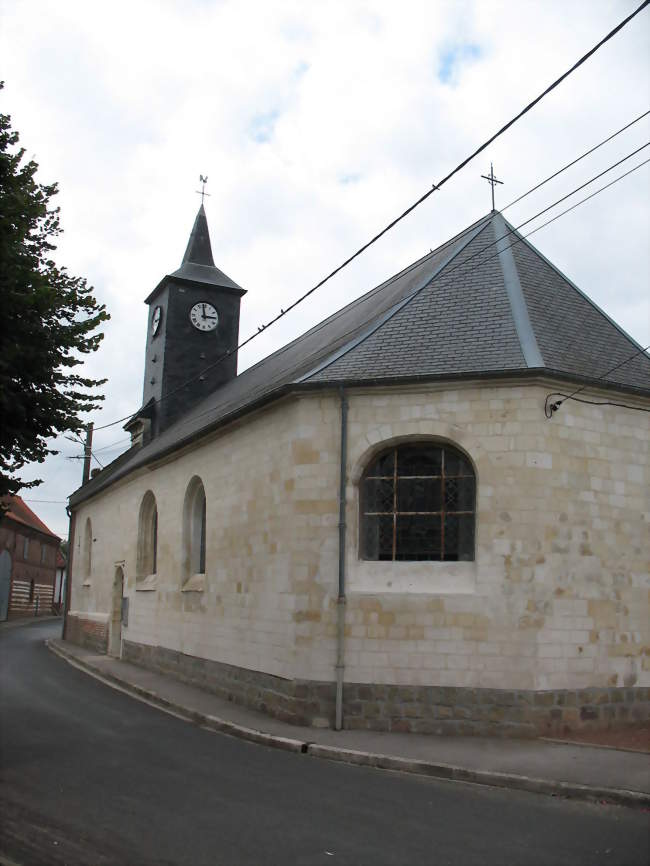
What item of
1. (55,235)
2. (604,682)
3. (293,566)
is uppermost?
(55,235)

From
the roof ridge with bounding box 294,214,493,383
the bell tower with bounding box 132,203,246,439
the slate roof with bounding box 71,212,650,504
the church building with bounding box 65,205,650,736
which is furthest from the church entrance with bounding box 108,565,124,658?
the roof ridge with bounding box 294,214,493,383

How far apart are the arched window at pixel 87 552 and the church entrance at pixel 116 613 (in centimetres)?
465

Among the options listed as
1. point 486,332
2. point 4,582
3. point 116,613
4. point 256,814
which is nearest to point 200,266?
point 116,613

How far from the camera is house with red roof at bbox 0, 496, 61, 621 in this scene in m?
41.4

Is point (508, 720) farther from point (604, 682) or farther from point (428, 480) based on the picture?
point (428, 480)

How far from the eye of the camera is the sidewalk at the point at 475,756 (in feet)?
25.9

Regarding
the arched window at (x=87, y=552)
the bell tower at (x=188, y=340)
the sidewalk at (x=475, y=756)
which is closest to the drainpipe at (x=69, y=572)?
the arched window at (x=87, y=552)

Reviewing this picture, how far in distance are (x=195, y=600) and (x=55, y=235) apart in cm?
808

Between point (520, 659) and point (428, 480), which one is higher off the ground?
point (428, 480)

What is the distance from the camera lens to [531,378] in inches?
437

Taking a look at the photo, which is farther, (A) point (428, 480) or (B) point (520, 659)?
(A) point (428, 480)

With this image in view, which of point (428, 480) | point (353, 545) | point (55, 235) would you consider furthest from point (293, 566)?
point (55, 235)

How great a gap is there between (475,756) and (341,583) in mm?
3025

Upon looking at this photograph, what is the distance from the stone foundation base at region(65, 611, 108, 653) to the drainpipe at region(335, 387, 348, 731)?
44.9ft
